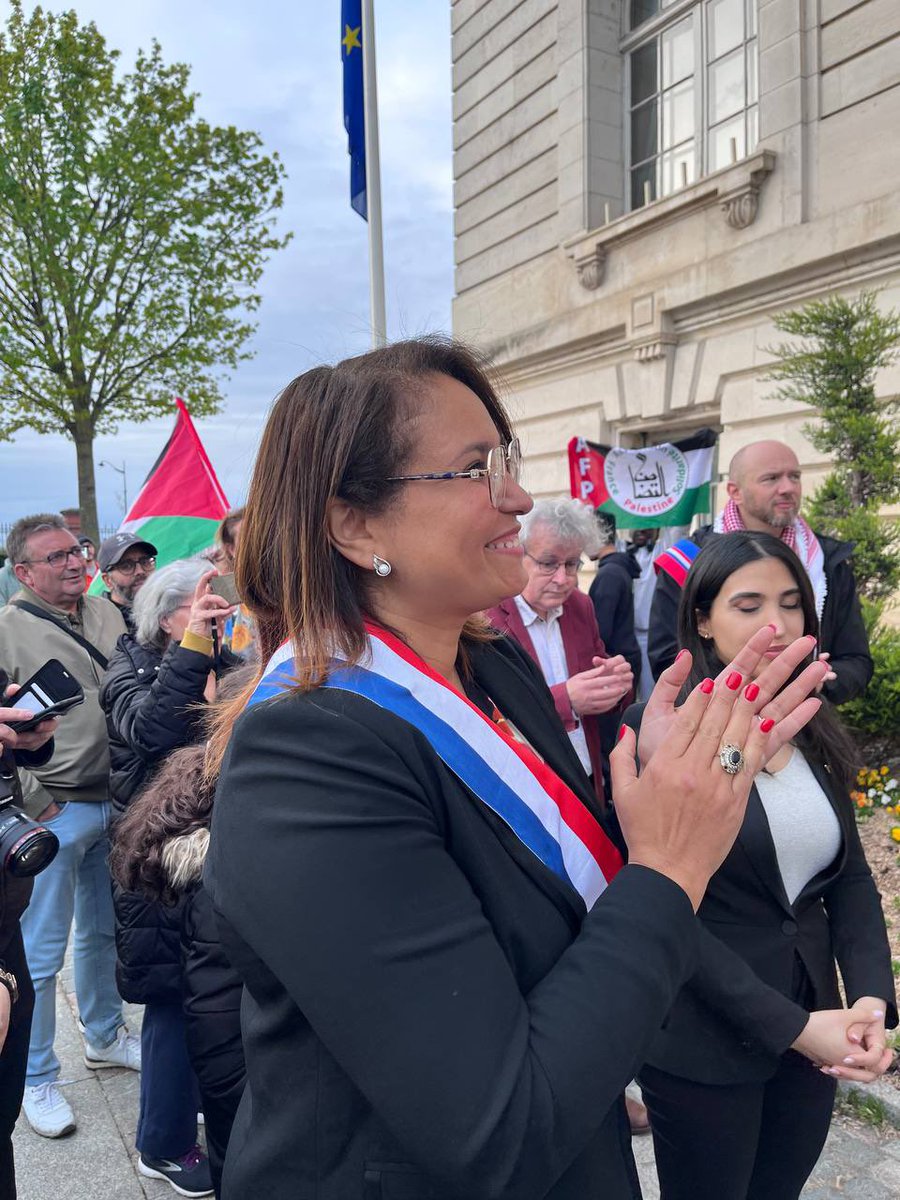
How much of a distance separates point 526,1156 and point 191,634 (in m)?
2.31

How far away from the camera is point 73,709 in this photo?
12.0ft

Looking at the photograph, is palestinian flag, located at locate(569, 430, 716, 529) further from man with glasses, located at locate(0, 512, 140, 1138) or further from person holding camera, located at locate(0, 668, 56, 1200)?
person holding camera, located at locate(0, 668, 56, 1200)

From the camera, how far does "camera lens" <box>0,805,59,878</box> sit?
6.28 ft

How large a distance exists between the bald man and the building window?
7511mm

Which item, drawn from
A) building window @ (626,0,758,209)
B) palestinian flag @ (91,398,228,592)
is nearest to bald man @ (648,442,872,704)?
palestinian flag @ (91,398,228,592)

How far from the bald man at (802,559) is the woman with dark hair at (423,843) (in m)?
2.48

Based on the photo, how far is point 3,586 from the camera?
7.46 meters

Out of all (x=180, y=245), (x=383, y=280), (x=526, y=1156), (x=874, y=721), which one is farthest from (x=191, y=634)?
(x=180, y=245)

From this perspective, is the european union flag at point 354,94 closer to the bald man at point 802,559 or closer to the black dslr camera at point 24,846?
the bald man at point 802,559

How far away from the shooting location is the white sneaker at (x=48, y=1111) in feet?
10.3

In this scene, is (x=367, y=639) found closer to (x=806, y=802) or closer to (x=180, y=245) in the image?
(x=806, y=802)

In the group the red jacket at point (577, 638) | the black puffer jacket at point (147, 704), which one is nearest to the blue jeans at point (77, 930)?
the black puffer jacket at point (147, 704)

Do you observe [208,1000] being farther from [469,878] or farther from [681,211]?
[681,211]

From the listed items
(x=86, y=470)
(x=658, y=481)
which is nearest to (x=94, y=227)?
(x=86, y=470)
